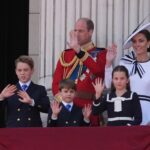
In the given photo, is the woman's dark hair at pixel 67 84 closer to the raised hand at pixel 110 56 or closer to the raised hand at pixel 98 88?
the raised hand at pixel 98 88

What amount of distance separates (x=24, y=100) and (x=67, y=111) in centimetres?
42

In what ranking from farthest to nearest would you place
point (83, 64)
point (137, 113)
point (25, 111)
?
point (83, 64), point (25, 111), point (137, 113)

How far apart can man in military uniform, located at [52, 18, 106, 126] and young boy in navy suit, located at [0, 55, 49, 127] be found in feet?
0.81

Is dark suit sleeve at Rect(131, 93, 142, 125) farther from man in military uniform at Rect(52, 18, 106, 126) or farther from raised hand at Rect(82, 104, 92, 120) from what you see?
man in military uniform at Rect(52, 18, 106, 126)

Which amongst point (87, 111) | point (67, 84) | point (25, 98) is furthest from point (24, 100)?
point (87, 111)

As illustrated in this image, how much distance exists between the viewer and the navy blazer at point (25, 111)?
7.73 meters

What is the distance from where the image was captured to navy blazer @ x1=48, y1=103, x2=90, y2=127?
760 cm

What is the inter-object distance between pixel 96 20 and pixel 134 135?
2.40 meters

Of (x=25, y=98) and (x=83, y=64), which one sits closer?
(x=25, y=98)

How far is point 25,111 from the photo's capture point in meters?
7.74

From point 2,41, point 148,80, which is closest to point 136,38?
point 148,80

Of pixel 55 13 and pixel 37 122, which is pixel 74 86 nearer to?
pixel 37 122

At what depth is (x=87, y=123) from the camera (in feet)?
25.1

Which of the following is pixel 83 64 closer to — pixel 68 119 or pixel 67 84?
pixel 67 84
